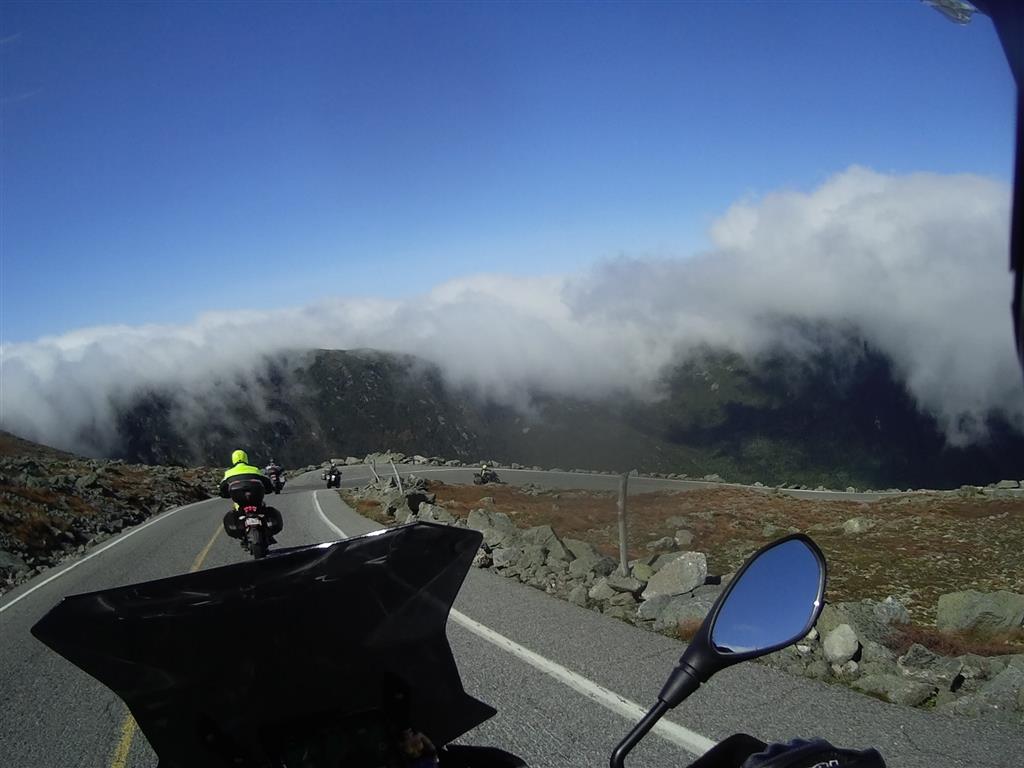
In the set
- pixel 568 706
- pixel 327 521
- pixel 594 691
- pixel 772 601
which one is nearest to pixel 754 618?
pixel 772 601

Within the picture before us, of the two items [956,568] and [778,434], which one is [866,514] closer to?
[956,568]

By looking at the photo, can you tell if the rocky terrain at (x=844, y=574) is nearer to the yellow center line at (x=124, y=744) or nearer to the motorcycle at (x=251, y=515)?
the motorcycle at (x=251, y=515)

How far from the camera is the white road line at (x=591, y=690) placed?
5.13 m

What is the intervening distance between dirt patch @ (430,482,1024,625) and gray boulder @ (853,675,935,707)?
4855 mm

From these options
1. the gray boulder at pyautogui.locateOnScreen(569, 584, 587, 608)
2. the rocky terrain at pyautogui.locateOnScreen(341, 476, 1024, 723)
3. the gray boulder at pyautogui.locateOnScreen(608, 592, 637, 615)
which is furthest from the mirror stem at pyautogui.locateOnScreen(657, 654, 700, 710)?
the gray boulder at pyautogui.locateOnScreen(569, 584, 587, 608)

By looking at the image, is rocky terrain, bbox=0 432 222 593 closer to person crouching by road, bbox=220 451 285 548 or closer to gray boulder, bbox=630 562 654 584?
person crouching by road, bbox=220 451 285 548

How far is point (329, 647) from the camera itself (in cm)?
258

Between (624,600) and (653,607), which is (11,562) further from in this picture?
(653,607)

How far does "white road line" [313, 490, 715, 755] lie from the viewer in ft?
16.8

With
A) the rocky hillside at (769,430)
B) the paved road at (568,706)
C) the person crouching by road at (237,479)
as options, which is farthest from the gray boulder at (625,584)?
the rocky hillside at (769,430)

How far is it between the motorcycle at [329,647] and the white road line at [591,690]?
6.96 feet

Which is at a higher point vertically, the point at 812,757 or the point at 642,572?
the point at 812,757

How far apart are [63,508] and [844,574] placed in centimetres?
2625

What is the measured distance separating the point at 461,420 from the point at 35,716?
172 m
